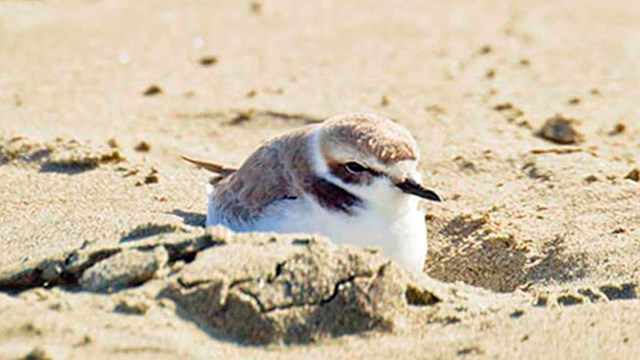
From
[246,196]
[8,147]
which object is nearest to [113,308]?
[246,196]

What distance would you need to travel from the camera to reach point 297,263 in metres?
3.92

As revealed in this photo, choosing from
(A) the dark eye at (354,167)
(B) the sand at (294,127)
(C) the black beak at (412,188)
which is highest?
(A) the dark eye at (354,167)

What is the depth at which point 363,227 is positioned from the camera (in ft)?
14.7

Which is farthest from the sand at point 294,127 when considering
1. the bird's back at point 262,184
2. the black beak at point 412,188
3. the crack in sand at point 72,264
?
the black beak at point 412,188

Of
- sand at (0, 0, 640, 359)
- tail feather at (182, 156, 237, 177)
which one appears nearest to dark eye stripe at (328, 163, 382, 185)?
sand at (0, 0, 640, 359)

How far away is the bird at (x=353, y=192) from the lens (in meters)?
4.51

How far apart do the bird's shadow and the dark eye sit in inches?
39.6

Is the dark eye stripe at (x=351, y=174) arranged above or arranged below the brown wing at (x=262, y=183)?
above

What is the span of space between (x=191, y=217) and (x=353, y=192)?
3.78ft

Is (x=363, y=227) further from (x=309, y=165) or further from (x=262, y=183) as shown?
(x=262, y=183)

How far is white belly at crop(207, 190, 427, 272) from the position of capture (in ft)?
14.7

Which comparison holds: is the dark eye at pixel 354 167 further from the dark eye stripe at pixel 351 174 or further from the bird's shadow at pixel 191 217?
the bird's shadow at pixel 191 217

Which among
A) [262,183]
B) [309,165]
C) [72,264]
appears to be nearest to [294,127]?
[262,183]

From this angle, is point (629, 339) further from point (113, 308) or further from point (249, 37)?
point (249, 37)
